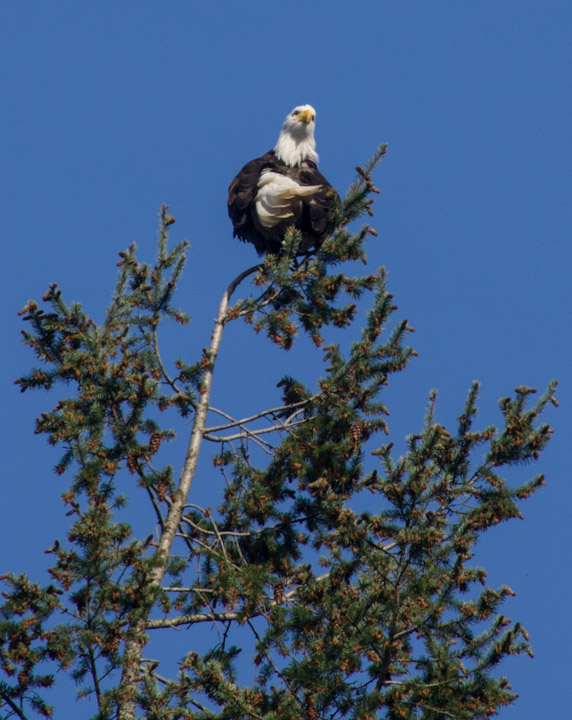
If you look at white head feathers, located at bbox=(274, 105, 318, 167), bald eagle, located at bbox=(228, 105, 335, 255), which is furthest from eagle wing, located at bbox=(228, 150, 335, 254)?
white head feathers, located at bbox=(274, 105, 318, 167)

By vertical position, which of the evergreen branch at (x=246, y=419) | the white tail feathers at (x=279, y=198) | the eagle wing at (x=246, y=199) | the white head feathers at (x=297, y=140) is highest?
the white head feathers at (x=297, y=140)

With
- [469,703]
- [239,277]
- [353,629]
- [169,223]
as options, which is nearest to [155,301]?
[169,223]

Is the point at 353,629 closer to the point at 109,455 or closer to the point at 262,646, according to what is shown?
the point at 262,646

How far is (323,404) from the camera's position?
8.38 m

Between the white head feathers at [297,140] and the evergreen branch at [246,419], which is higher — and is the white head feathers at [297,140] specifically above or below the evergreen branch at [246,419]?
above

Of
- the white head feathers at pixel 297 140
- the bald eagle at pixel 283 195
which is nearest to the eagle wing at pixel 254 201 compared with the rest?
the bald eagle at pixel 283 195

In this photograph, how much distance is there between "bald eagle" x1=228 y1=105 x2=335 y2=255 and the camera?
9125 millimetres

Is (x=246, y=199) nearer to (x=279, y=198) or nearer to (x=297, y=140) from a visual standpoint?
(x=279, y=198)

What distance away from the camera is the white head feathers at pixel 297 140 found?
10211 mm

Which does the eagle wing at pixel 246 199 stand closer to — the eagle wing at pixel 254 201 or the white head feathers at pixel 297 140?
the eagle wing at pixel 254 201

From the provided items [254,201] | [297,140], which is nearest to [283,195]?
[254,201]

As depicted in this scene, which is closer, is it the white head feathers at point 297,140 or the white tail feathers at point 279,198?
the white tail feathers at point 279,198

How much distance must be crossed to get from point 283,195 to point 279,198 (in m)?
0.04

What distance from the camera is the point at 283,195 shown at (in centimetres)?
928
